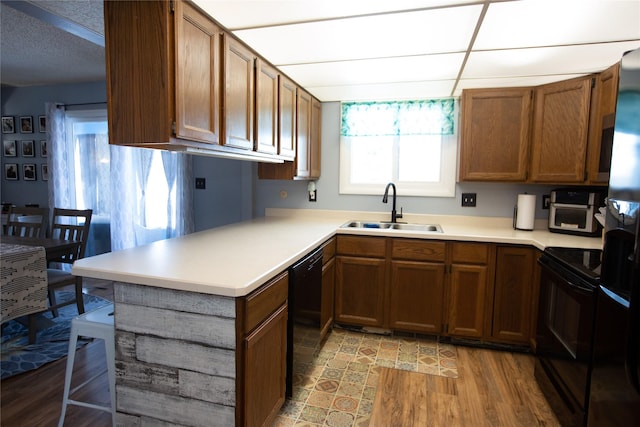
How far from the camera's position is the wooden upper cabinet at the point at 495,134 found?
8.79 ft

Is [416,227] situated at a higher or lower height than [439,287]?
higher

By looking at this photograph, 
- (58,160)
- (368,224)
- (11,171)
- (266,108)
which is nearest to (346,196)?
(368,224)

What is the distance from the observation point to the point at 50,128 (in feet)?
13.2

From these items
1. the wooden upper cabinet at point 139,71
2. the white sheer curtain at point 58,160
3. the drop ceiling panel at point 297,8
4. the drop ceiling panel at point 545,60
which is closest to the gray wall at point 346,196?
the drop ceiling panel at point 545,60

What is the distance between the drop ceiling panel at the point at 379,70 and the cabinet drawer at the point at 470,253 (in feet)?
4.01

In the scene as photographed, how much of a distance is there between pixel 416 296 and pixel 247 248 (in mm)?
1436

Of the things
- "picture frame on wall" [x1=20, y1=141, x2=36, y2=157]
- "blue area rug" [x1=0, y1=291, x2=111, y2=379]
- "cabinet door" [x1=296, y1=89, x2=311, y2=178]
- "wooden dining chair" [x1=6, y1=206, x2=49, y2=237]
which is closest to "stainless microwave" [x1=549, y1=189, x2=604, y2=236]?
"cabinet door" [x1=296, y1=89, x2=311, y2=178]

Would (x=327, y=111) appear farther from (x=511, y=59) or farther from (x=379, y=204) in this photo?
(x=511, y=59)

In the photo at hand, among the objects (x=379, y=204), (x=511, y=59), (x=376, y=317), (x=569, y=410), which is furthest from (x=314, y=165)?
(x=569, y=410)

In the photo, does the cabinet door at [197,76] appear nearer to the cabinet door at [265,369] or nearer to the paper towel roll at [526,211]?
the cabinet door at [265,369]

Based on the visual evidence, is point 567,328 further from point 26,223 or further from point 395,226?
point 26,223

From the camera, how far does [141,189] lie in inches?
151

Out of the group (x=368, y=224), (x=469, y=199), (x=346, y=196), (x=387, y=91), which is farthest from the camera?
(x=346, y=196)

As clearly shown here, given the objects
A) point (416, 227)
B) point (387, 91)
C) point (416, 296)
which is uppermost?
point (387, 91)
